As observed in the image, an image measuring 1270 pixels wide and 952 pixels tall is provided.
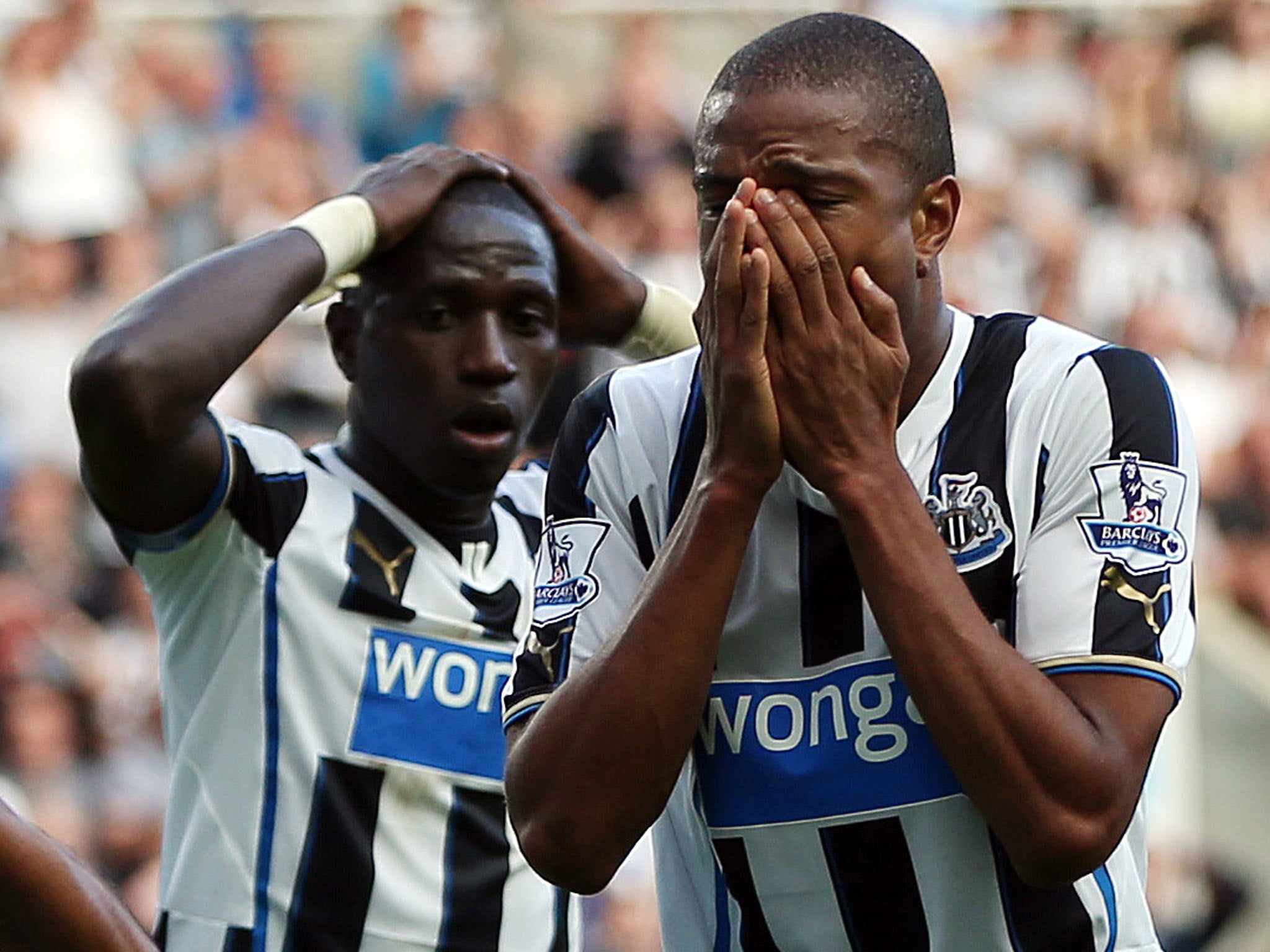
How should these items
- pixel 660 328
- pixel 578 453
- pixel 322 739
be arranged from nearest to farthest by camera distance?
pixel 578 453
pixel 322 739
pixel 660 328

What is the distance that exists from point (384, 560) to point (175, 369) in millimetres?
560

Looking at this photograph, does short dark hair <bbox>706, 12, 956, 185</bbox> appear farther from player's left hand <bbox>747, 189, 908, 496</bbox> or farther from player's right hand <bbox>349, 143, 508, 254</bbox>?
player's right hand <bbox>349, 143, 508, 254</bbox>

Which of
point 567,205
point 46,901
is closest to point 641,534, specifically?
point 46,901

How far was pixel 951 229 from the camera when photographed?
264 cm

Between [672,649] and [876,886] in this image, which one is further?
[876,886]

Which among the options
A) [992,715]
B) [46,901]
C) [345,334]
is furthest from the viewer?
[345,334]

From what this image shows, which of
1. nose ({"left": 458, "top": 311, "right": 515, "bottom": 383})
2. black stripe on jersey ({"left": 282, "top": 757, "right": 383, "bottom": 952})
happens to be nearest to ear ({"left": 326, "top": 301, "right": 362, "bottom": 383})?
nose ({"left": 458, "top": 311, "right": 515, "bottom": 383})

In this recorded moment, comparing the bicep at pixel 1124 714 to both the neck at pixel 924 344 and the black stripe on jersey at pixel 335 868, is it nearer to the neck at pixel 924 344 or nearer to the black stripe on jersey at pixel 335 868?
the neck at pixel 924 344

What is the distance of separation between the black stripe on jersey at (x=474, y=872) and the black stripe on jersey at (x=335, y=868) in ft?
0.47

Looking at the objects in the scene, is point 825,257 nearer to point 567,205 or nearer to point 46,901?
point 46,901

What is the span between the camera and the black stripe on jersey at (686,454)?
2.66 metres

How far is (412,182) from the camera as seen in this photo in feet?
12.9

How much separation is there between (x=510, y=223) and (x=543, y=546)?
4.41 ft

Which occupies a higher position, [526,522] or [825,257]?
[825,257]
